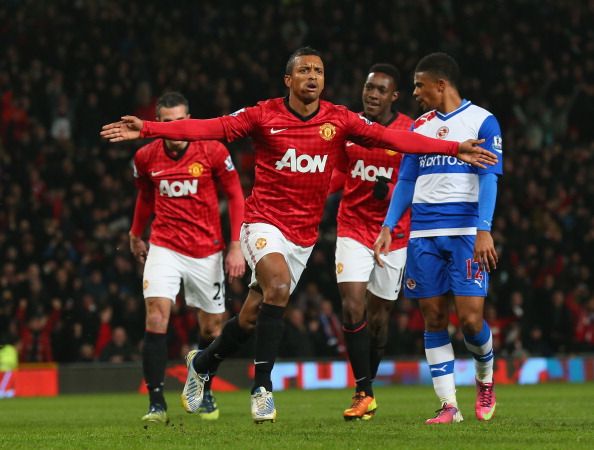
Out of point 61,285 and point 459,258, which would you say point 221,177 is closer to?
point 459,258

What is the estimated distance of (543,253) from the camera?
19.8 meters

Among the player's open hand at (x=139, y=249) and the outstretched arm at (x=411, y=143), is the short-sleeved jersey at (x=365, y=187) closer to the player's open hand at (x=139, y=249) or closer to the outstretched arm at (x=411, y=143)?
the outstretched arm at (x=411, y=143)

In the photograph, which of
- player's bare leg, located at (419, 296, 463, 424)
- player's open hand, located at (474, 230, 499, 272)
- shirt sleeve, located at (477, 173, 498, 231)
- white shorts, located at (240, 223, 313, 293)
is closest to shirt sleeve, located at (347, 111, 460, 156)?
shirt sleeve, located at (477, 173, 498, 231)

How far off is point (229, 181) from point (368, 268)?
55.8 inches

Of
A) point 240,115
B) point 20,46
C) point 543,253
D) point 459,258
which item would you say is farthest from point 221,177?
point 20,46

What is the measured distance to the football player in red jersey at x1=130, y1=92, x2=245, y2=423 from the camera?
31.1ft

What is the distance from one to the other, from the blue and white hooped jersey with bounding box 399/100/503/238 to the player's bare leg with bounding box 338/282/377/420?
890 mm

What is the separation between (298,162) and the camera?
323 inches

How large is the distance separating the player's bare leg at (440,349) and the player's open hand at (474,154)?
1.11 meters

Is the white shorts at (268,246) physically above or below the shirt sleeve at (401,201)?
below

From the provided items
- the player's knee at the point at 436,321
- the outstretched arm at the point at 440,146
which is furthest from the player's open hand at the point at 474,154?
the player's knee at the point at 436,321

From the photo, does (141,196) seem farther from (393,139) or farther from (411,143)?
(411,143)

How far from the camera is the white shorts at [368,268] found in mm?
9203

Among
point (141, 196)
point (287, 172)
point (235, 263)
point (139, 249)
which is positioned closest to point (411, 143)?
point (287, 172)
